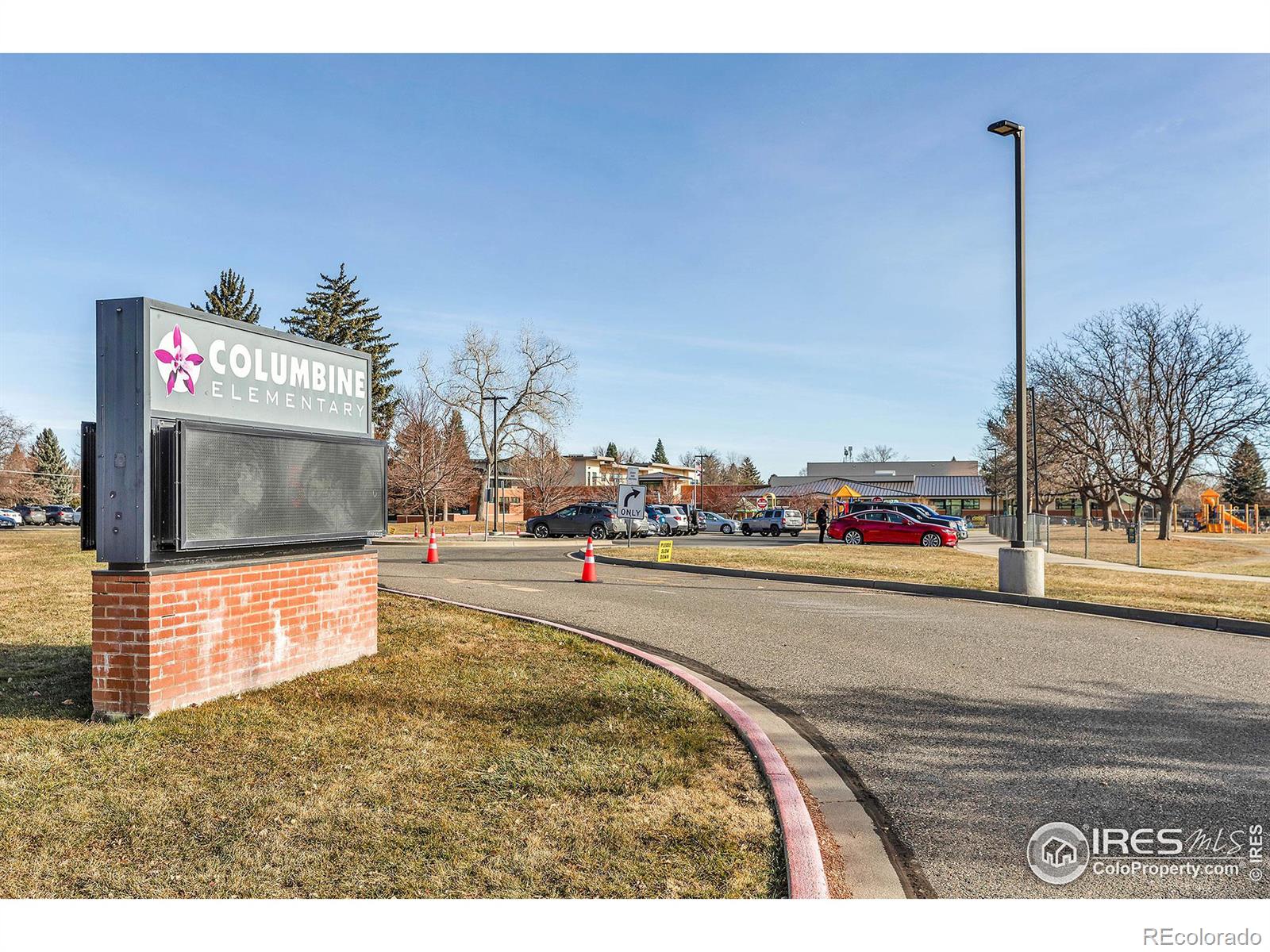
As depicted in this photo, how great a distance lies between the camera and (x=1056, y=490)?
59.0 m

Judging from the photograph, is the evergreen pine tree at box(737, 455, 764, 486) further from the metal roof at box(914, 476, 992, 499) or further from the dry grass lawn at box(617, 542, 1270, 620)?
the dry grass lawn at box(617, 542, 1270, 620)

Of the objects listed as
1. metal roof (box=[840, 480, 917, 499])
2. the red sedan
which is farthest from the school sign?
metal roof (box=[840, 480, 917, 499])

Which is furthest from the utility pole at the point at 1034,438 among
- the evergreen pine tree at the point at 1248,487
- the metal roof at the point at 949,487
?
the metal roof at the point at 949,487

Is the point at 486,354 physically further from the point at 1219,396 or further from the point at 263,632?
the point at 263,632

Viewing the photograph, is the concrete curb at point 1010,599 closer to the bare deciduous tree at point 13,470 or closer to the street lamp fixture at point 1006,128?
the street lamp fixture at point 1006,128

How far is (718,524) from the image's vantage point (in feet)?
160

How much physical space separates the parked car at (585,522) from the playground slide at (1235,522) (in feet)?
166

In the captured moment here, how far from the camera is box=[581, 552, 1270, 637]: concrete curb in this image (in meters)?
10.7

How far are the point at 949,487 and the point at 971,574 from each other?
A: 7241cm

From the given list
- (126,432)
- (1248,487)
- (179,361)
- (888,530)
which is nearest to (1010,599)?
(179,361)

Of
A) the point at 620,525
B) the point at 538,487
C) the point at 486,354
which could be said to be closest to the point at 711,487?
the point at 538,487

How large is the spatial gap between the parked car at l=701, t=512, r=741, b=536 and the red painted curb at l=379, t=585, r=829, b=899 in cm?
3960

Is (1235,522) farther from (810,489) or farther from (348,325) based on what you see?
(348,325)

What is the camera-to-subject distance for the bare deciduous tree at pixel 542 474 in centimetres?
5981
